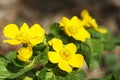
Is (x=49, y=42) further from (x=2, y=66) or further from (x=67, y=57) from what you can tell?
(x=2, y=66)

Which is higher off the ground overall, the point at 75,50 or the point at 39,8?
the point at 39,8

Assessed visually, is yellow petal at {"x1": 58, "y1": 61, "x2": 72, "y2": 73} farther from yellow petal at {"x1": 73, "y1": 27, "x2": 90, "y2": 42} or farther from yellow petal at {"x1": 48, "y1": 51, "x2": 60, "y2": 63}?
yellow petal at {"x1": 73, "y1": 27, "x2": 90, "y2": 42}

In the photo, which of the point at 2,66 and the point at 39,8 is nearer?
the point at 2,66

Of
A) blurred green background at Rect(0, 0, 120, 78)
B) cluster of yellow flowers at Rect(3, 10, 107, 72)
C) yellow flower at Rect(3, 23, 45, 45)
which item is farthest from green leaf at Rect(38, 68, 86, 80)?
blurred green background at Rect(0, 0, 120, 78)

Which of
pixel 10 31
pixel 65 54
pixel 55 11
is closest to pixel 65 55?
pixel 65 54

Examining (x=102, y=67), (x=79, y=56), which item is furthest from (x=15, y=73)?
(x=102, y=67)

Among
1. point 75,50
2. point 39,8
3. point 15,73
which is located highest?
point 39,8
